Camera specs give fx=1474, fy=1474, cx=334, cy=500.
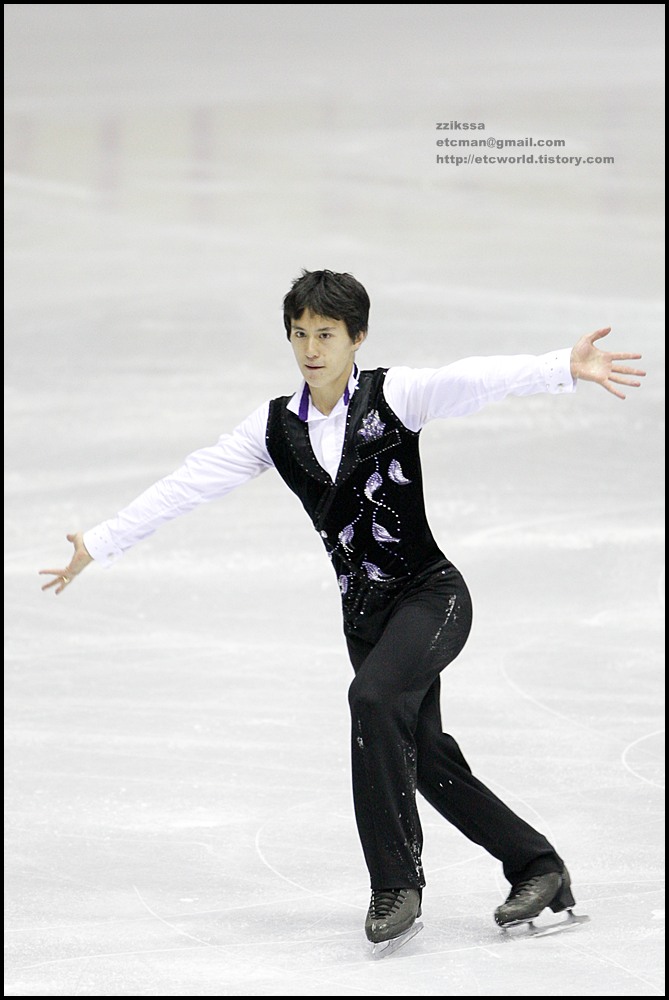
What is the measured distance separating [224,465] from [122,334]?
447 centimetres

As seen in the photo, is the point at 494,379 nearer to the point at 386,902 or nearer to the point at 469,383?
the point at 469,383

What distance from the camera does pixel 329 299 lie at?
3059 mm

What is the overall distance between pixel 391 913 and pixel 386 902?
0.09 ft

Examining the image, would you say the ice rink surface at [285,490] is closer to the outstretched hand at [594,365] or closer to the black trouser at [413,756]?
the black trouser at [413,756]

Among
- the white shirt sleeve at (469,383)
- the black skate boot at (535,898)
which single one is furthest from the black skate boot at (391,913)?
the white shirt sleeve at (469,383)

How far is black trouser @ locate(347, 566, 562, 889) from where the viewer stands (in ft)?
9.55

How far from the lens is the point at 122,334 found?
297 inches

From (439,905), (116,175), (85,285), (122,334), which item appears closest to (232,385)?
(122,334)

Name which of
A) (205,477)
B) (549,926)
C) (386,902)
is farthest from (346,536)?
(549,926)

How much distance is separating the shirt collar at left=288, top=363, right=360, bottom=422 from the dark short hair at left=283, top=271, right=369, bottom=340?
0.31 feet

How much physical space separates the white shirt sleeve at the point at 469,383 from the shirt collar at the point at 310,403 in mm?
80

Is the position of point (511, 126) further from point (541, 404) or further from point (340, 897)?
point (340, 897)

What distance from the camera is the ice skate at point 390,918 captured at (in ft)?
9.50

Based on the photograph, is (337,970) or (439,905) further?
(439,905)
